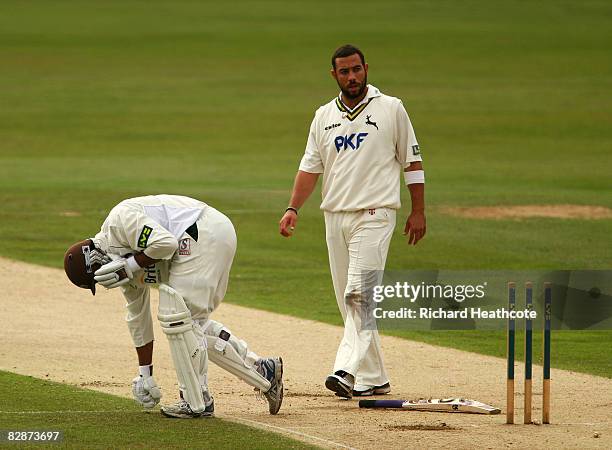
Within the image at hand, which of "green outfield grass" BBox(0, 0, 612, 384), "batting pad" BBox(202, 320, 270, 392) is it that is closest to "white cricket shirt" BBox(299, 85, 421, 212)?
"batting pad" BBox(202, 320, 270, 392)

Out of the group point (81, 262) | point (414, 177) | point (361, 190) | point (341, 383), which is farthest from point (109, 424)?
point (414, 177)

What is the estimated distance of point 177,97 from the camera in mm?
45156

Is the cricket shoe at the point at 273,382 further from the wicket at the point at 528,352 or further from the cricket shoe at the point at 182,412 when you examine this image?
the wicket at the point at 528,352

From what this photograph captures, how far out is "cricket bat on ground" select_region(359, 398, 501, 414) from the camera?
8484 mm

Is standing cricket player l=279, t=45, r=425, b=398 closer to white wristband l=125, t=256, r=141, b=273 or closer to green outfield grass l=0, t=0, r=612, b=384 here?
white wristband l=125, t=256, r=141, b=273

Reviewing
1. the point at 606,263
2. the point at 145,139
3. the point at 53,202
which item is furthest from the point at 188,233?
the point at 145,139

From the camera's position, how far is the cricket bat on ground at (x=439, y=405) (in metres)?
8.48

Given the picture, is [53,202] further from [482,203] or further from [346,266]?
[346,266]

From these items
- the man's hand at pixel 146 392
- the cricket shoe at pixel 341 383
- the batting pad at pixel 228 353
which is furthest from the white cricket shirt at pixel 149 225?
the cricket shoe at pixel 341 383

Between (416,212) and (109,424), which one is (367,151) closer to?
(416,212)

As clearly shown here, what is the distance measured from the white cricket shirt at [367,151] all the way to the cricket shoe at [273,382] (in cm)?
129

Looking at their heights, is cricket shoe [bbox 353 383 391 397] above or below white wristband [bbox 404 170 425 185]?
below

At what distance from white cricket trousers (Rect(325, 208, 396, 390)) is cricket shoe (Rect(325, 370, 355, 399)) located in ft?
0.12

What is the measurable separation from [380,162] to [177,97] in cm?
3644
